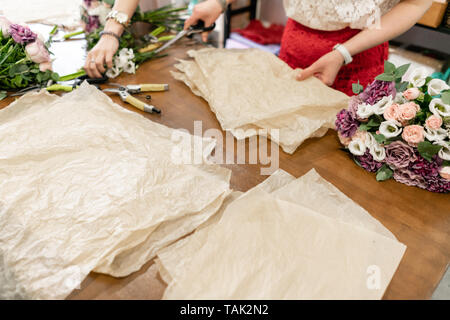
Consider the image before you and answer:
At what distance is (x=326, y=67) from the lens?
44.9 inches

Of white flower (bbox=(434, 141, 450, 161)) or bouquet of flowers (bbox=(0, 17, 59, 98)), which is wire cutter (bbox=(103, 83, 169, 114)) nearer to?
bouquet of flowers (bbox=(0, 17, 59, 98))

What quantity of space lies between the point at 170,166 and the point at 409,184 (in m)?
0.64

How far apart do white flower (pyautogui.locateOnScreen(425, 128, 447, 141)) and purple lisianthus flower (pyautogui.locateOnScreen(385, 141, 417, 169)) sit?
0.05 meters

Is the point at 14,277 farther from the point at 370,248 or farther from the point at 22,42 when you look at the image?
the point at 22,42

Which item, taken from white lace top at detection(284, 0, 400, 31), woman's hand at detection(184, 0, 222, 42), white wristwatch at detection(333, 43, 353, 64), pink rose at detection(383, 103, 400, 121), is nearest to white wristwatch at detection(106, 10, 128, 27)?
woman's hand at detection(184, 0, 222, 42)

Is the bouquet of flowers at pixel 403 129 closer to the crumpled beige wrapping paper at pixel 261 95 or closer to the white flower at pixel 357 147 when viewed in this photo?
the white flower at pixel 357 147

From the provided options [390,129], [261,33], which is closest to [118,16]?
[390,129]

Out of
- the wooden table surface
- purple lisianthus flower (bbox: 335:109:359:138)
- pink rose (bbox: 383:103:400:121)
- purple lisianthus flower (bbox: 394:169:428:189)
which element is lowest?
the wooden table surface

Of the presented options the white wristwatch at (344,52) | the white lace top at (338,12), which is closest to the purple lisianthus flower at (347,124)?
the white wristwatch at (344,52)

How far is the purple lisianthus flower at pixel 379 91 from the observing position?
835 millimetres

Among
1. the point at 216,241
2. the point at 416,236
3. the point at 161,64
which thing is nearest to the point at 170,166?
the point at 216,241

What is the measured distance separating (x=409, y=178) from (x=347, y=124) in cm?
22

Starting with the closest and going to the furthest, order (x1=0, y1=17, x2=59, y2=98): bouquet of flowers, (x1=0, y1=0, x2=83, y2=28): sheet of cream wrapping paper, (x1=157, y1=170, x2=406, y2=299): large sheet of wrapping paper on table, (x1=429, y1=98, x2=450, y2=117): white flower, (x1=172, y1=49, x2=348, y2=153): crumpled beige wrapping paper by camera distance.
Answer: (x1=157, y1=170, x2=406, y2=299): large sheet of wrapping paper on table < (x1=429, y1=98, x2=450, y2=117): white flower < (x1=172, y1=49, x2=348, y2=153): crumpled beige wrapping paper < (x1=0, y1=17, x2=59, y2=98): bouquet of flowers < (x1=0, y1=0, x2=83, y2=28): sheet of cream wrapping paper

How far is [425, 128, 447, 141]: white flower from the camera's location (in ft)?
2.43
